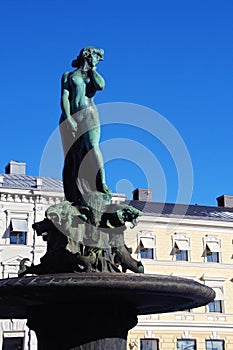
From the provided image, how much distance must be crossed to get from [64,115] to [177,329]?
33.8 m

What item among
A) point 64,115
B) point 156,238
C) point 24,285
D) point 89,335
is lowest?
point 89,335

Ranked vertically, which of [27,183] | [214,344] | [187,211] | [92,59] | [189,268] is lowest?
[214,344]

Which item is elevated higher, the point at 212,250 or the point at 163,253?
the point at 212,250

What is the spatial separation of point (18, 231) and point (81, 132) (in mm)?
30355

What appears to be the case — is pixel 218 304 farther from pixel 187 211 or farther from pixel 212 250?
pixel 187 211

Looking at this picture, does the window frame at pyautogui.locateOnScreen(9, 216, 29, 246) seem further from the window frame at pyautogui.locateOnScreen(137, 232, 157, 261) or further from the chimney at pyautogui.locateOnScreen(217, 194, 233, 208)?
the chimney at pyautogui.locateOnScreen(217, 194, 233, 208)

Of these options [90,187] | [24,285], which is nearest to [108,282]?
[24,285]

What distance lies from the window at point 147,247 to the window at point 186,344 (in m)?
5.58

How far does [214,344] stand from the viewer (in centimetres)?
4356

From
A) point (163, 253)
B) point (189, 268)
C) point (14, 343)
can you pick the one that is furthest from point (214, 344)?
point (14, 343)

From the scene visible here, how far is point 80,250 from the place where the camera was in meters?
9.59

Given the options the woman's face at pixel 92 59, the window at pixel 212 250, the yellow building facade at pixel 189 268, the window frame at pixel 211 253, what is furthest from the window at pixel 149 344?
the woman's face at pixel 92 59

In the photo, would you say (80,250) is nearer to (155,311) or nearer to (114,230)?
(114,230)

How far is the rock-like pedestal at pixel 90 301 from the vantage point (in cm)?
848
